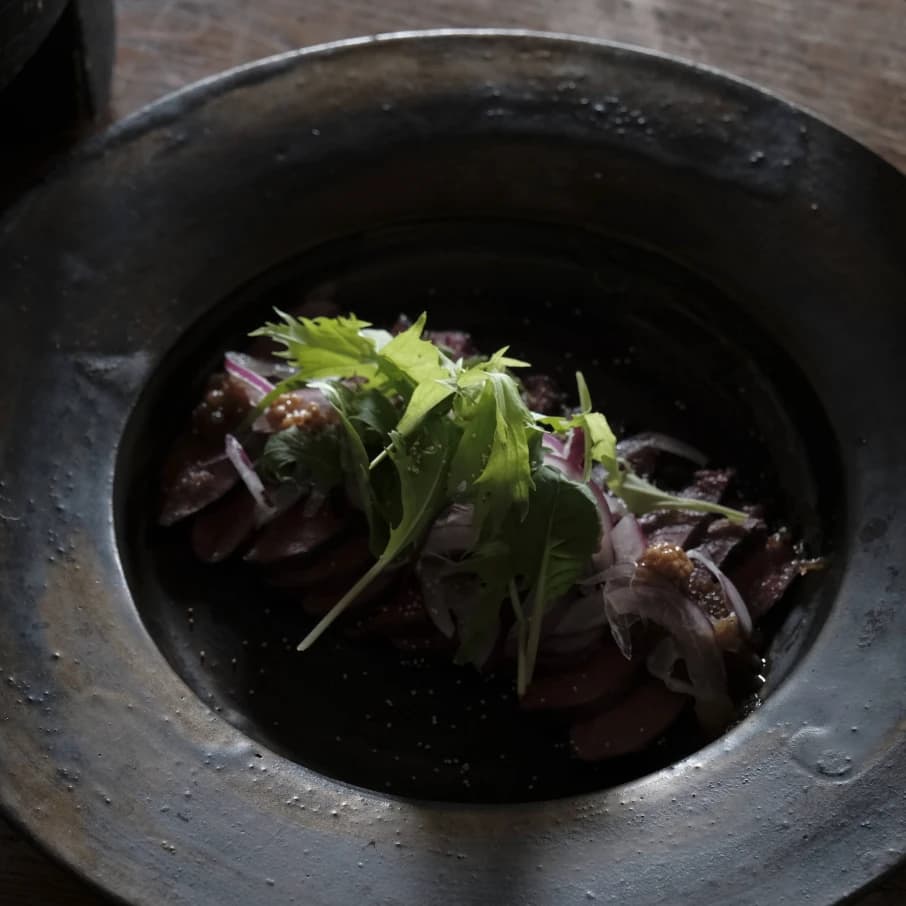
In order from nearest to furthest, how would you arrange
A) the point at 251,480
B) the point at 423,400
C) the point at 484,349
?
the point at 423,400 → the point at 251,480 → the point at 484,349

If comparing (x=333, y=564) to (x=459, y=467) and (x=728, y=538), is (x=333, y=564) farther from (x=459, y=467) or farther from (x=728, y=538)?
(x=728, y=538)

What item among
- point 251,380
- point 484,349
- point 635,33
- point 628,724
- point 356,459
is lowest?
point 628,724

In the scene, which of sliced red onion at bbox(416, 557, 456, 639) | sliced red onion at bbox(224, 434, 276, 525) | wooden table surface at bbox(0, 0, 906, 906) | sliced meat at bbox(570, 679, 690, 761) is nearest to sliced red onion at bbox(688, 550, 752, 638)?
sliced meat at bbox(570, 679, 690, 761)

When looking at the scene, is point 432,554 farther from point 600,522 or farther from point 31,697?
point 31,697

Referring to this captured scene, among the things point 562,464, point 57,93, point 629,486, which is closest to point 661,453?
point 629,486

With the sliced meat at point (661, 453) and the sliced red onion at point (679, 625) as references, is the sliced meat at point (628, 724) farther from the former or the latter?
the sliced meat at point (661, 453)

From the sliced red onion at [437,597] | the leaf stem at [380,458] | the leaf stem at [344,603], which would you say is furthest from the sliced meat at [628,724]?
the leaf stem at [380,458]
